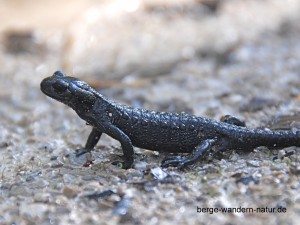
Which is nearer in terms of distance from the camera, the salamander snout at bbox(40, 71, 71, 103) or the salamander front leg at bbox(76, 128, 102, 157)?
the salamander snout at bbox(40, 71, 71, 103)

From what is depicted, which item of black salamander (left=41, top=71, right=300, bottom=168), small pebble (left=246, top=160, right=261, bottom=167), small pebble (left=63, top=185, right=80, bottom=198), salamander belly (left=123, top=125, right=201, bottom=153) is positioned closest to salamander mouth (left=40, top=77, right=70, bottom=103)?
black salamander (left=41, top=71, right=300, bottom=168)

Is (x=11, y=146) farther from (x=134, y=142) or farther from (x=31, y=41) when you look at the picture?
(x=31, y=41)

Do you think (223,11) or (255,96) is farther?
(223,11)

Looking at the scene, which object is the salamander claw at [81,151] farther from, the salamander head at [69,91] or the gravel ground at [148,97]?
the salamander head at [69,91]

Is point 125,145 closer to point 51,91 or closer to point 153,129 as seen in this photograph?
point 153,129

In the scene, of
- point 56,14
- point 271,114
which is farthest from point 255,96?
point 56,14

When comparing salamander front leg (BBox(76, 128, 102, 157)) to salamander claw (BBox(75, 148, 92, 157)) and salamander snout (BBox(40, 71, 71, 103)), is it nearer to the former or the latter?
salamander claw (BBox(75, 148, 92, 157))
